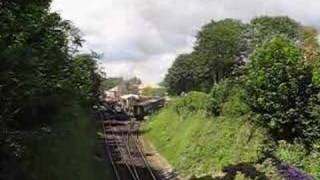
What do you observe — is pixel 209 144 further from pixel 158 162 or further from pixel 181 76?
pixel 181 76

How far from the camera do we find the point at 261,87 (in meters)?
27.3

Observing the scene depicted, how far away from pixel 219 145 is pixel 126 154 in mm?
13277

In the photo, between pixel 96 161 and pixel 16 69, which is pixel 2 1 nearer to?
pixel 16 69

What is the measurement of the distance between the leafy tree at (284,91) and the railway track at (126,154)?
8.75 m

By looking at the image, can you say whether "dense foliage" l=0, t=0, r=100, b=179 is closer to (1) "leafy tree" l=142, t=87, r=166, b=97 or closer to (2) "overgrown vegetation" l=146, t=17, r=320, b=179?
(2) "overgrown vegetation" l=146, t=17, r=320, b=179

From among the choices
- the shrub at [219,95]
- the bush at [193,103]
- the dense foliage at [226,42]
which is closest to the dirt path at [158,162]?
the bush at [193,103]

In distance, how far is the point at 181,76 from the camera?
10831 cm

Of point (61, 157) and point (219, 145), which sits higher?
point (61, 157)

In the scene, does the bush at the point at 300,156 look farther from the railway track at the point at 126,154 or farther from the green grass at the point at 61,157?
the railway track at the point at 126,154

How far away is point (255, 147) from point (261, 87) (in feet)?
9.88

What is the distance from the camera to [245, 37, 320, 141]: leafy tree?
2629 cm

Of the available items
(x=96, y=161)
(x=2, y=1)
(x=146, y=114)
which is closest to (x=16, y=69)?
(x=2, y=1)

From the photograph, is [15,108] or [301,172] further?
[301,172]

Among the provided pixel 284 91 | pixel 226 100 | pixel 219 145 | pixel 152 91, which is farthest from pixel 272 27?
pixel 152 91
